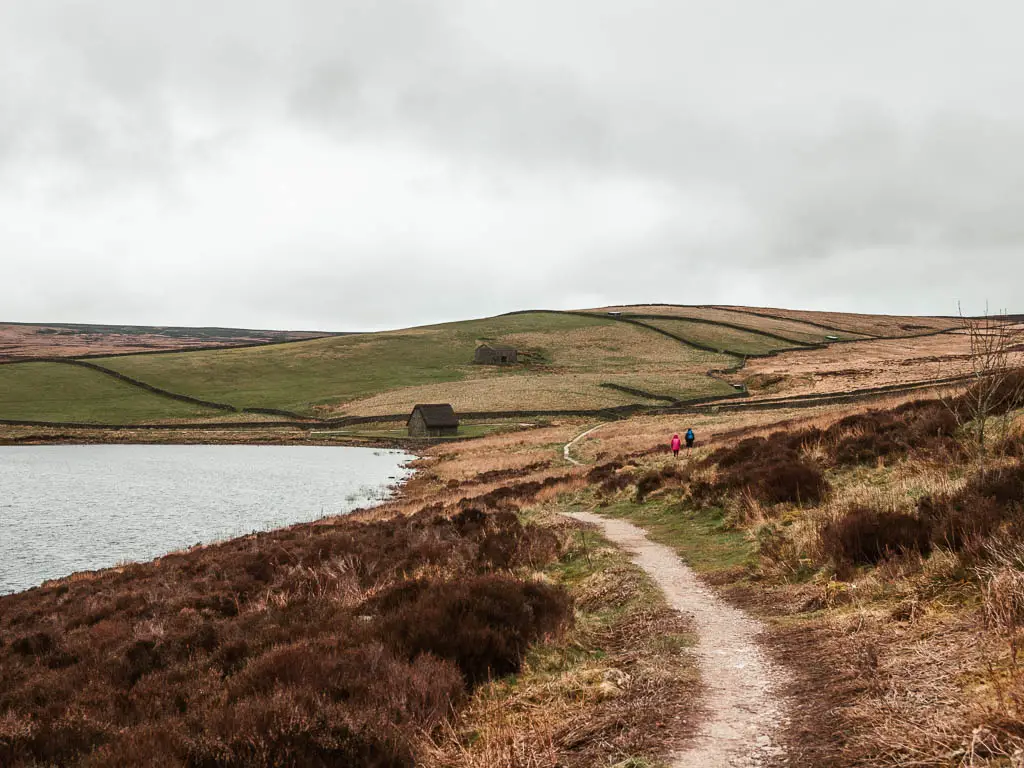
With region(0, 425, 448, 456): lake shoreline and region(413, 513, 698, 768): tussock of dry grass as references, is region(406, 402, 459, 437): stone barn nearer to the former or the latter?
region(0, 425, 448, 456): lake shoreline

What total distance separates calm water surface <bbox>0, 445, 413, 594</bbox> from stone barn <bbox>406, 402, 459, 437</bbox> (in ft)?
29.3

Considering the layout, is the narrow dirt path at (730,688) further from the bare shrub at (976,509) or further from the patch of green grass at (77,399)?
the patch of green grass at (77,399)

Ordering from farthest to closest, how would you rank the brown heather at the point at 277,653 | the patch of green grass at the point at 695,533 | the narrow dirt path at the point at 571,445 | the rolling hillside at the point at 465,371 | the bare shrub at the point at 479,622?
1. the rolling hillside at the point at 465,371
2. the narrow dirt path at the point at 571,445
3. the patch of green grass at the point at 695,533
4. the bare shrub at the point at 479,622
5. the brown heather at the point at 277,653

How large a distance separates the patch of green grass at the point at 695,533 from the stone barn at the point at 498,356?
103530mm

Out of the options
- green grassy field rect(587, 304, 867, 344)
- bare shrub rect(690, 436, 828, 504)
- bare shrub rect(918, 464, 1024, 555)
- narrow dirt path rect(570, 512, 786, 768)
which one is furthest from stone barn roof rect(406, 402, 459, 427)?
green grassy field rect(587, 304, 867, 344)

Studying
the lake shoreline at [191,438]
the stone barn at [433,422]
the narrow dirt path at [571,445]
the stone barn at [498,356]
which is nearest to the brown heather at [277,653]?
the narrow dirt path at [571,445]

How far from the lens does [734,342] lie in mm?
140250

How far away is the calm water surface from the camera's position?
30.1 m

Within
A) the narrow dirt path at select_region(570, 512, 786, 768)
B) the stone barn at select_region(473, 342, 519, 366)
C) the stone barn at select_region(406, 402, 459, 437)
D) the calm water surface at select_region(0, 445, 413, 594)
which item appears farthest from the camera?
the stone barn at select_region(473, 342, 519, 366)

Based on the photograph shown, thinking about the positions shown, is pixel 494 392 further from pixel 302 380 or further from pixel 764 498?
pixel 764 498

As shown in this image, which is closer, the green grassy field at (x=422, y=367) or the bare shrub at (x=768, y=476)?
the bare shrub at (x=768, y=476)

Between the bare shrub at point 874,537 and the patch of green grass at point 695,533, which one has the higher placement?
the bare shrub at point 874,537

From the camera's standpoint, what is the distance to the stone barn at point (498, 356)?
127750 mm

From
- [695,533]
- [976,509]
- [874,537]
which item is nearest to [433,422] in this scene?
[695,533]
